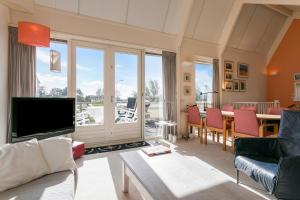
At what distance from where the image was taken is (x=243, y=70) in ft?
19.5

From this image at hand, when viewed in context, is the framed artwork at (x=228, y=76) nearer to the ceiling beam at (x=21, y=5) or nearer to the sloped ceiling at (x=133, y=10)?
the sloped ceiling at (x=133, y=10)

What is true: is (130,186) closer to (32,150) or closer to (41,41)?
(32,150)

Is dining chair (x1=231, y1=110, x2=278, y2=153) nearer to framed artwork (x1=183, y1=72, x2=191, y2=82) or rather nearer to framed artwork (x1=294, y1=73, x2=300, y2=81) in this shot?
framed artwork (x1=183, y1=72, x2=191, y2=82)

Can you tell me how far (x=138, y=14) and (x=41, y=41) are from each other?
2392mm

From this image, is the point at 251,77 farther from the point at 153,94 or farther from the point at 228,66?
the point at 153,94

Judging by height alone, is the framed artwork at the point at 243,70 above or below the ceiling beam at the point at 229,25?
below

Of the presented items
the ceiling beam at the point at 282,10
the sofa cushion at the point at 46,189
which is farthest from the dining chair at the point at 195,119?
the ceiling beam at the point at 282,10

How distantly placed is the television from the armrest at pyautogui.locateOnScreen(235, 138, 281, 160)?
257 centimetres

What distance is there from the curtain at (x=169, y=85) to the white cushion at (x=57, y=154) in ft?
10.0

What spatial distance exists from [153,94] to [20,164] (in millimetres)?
3523

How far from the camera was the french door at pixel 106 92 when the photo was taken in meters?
3.89

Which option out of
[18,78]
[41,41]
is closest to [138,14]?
[41,41]

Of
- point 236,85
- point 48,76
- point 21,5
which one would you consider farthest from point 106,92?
point 236,85

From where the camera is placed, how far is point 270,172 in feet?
5.45
